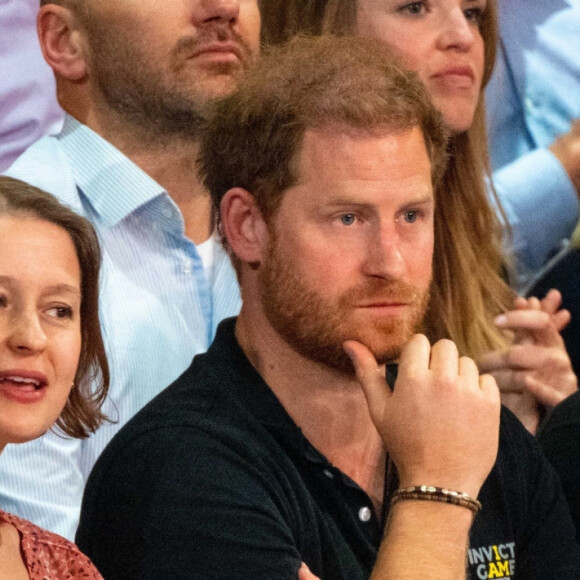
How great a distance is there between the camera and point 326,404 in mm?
1693

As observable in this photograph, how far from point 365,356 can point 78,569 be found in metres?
0.43

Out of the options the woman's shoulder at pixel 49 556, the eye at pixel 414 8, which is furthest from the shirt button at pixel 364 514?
the eye at pixel 414 8

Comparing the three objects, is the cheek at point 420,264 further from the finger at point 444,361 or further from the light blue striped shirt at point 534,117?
the light blue striped shirt at point 534,117

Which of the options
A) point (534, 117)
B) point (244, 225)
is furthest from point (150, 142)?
point (534, 117)

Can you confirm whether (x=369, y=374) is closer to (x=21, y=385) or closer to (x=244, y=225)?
(x=244, y=225)

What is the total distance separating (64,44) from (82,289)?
786mm

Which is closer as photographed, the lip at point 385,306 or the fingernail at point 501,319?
the lip at point 385,306

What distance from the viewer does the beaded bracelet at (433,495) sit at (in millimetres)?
1527

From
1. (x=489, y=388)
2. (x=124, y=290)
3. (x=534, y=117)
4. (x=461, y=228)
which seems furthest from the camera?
(x=534, y=117)

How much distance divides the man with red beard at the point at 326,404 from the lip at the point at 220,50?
393 millimetres

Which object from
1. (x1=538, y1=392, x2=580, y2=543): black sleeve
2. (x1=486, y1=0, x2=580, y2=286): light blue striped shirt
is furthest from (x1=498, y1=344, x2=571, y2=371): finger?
(x1=486, y1=0, x2=580, y2=286): light blue striped shirt

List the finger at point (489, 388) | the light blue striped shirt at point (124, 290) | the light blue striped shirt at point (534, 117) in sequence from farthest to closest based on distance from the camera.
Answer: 1. the light blue striped shirt at point (534, 117)
2. the light blue striped shirt at point (124, 290)
3. the finger at point (489, 388)

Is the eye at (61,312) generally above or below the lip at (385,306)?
below

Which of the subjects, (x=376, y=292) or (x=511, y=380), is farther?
(x=511, y=380)
